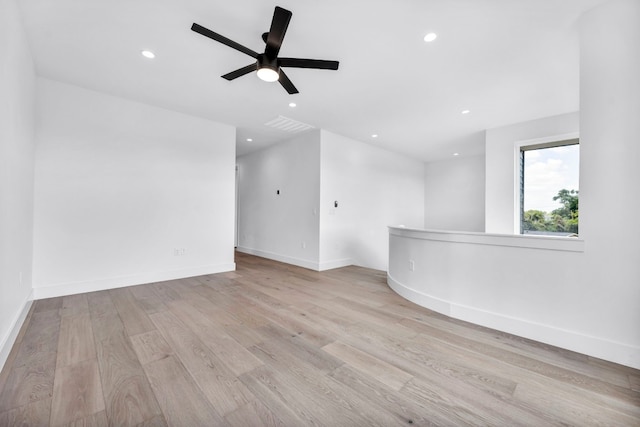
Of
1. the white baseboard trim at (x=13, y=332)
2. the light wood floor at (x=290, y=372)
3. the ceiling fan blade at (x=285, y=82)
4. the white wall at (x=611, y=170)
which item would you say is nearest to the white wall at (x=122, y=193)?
the white baseboard trim at (x=13, y=332)

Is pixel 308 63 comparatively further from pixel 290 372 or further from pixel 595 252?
pixel 595 252

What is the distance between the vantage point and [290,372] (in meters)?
1.75

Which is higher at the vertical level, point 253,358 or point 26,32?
point 26,32

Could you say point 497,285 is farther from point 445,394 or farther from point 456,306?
point 445,394

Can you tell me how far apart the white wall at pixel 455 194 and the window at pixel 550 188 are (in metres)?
2.09

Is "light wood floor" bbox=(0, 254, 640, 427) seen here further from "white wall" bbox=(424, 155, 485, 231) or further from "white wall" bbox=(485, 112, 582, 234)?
"white wall" bbox=(424, 155, 485, 231)

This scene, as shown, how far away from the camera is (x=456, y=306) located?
106 inches

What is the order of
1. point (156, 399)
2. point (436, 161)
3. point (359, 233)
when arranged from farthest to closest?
point (436, 161)
point (359, 233)
point (156, 399)

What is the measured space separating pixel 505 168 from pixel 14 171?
656 cm

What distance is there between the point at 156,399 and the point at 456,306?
2704 millimetres

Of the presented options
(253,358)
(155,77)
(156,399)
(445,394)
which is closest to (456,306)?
(445,394)

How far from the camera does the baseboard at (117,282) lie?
124 inches

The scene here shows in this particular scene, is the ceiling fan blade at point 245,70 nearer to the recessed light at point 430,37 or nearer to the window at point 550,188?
the recessed light at point 430,37

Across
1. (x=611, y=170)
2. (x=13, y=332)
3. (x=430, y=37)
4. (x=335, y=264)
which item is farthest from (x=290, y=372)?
(x=335, y=264)
